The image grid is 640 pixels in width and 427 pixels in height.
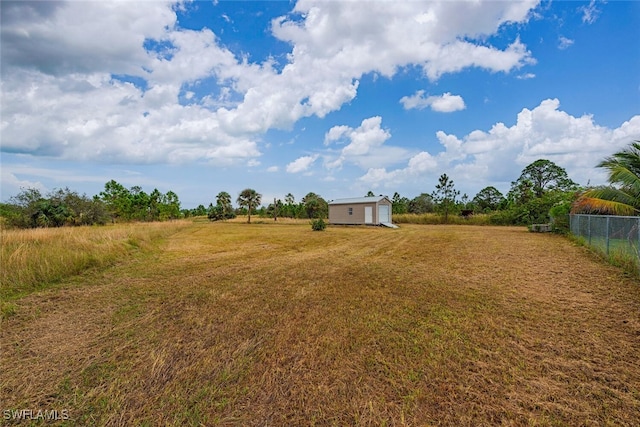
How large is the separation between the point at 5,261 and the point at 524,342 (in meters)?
8.96

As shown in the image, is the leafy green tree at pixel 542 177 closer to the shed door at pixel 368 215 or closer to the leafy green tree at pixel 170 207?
the shed door at pixel 368 215

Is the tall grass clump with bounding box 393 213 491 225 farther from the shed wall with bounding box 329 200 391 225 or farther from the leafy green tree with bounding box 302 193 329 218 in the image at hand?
the leafy green tree with bounding box 302 193 329 218

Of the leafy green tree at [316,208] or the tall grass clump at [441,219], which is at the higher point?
the leafy green tree at [316,208]

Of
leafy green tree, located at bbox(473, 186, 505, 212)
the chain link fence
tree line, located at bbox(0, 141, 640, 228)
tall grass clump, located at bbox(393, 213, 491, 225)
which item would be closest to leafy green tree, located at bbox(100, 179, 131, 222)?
tree line, located at bbox(0, 141, 640, 228)

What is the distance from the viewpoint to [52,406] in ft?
7.33

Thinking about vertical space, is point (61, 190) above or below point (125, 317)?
above

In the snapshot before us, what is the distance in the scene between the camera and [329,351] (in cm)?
296

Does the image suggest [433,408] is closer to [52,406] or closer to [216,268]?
[52,406]

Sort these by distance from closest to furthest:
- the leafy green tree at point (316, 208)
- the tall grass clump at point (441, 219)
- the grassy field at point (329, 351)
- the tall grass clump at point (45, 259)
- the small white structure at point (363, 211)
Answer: the grassy field at point (329, 351), the tall grass clump at point (45, 259), the small white structure at point (363, 211), the tall grass clump at point (441, 219), the leafy green tree at point (316, 208)

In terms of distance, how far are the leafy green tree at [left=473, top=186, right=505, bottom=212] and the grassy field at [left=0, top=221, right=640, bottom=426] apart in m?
31.9

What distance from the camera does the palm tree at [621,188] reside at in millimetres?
8977

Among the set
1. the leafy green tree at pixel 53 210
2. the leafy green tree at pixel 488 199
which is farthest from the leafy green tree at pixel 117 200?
the leafy green tree at pixel 488 199

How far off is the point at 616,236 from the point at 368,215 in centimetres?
1697

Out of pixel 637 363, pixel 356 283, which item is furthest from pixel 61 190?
pixel 637 363
